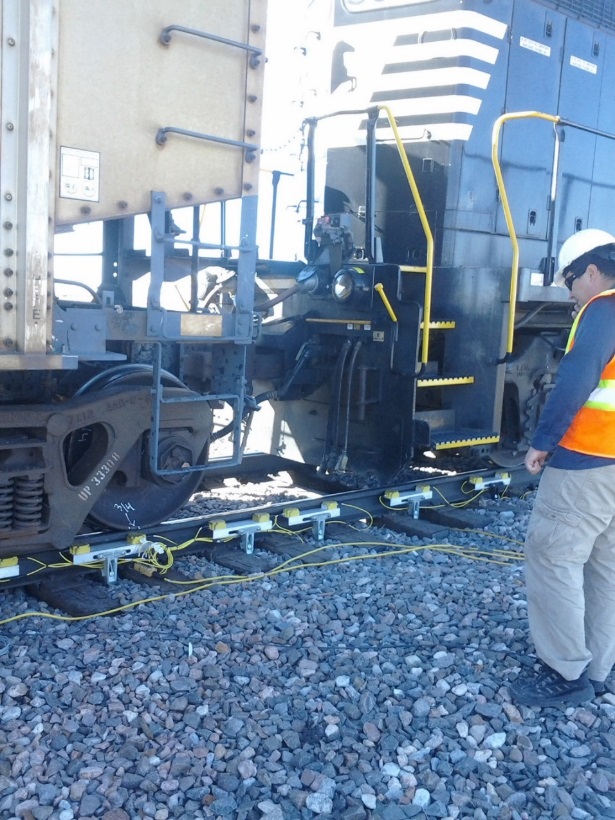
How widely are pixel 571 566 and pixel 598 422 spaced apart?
604 mm

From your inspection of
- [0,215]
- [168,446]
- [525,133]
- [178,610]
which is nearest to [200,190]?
[0,215]

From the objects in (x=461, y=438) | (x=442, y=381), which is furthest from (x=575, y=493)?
(x=442, y=381)

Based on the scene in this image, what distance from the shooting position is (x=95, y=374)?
4742mm

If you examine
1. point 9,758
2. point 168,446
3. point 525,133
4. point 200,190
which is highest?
point 525,133

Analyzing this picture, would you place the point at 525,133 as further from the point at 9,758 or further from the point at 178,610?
the point at 9,758

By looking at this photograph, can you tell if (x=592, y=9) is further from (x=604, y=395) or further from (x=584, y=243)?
(x=604, y=395)

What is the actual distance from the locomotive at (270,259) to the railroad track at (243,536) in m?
0.18

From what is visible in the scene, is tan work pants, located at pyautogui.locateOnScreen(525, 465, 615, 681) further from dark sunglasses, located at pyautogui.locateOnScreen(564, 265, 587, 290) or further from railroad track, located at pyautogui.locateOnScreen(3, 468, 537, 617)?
railroad track, located at pyautogui.locateOnScreen(3, 468, 537, 617)

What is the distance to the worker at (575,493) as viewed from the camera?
3404 millimetres

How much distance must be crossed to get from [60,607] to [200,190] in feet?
7.17

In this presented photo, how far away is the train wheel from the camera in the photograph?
15.1 ft

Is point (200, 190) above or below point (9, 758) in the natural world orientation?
above

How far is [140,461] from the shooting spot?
A: 16.0ft

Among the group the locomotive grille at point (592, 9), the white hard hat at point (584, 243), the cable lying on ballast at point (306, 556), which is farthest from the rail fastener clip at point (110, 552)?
the locomotive grille at point (592, 9)
